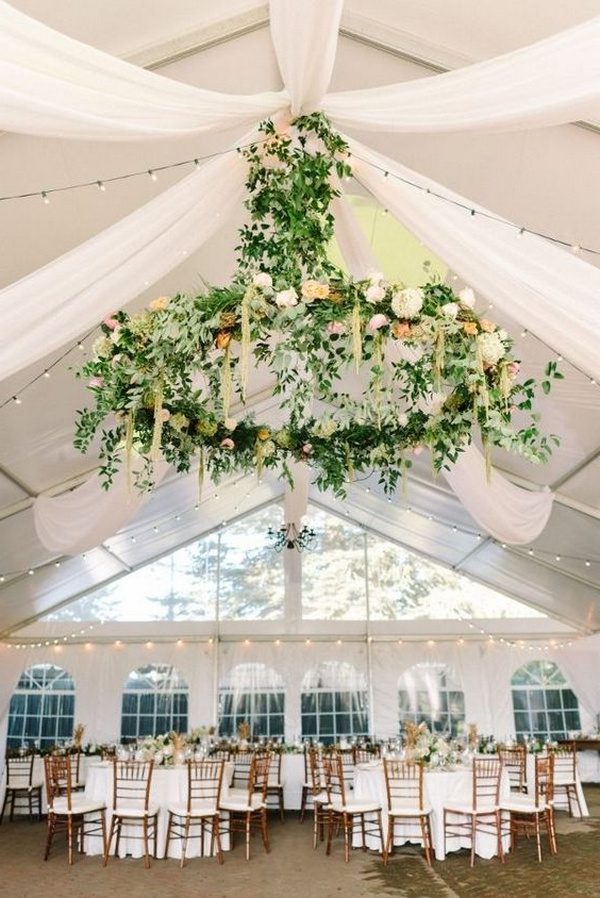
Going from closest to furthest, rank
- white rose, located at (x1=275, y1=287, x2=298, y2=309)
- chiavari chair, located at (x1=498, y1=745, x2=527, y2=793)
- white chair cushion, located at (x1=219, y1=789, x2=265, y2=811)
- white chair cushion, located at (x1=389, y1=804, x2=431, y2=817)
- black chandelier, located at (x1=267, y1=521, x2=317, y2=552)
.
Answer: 1. white rose, located at (x1=275, y1=287, x2=298, y2=309)
2. white chair cushion, located at (x1=389, y1=804, x2=431, y2=817)
3. white chair cushion, located at (x1=219, y1=789, x2=265, y2=811)
4. chiavari chair, located at (x1=498, y1=745, x2=527, y2=793)
5. black chandelier, located at (x1=267, y1=521, x2=317, y2=552)

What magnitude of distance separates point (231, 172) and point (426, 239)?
964 millimetres

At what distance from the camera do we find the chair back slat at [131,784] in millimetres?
6828

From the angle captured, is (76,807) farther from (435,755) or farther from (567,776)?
(567,776)

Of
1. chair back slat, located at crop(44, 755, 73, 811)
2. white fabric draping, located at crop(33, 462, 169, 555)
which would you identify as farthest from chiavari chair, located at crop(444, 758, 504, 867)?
white fabric draping, located at crop(33, 462, 169, 555)

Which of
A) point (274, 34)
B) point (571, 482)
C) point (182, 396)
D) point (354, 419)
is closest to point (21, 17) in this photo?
point (274, 34)

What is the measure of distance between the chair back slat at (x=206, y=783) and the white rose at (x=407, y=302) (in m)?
5.43

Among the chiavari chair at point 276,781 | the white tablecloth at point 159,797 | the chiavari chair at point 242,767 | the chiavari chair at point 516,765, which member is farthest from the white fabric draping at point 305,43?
the chiavari chair at point 276,781

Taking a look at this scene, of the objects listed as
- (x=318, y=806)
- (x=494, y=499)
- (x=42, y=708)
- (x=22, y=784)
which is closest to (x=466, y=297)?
(x=494, y=499)

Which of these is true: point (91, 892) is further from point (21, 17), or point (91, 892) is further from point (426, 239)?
point (21, 17)

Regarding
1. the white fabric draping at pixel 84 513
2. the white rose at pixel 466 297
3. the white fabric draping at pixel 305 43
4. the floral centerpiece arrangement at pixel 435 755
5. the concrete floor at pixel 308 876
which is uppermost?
the white fabric draping at pixel 305 43

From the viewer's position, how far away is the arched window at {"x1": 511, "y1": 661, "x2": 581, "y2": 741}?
13297 mm

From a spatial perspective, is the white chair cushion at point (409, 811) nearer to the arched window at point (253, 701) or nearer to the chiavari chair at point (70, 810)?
the chiavari chair at point (70, 810)

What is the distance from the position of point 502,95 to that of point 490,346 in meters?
1.14

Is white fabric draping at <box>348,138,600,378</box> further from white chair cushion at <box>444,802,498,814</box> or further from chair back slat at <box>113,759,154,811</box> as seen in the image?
chair back slat at <box>113,759,154,811</box>
